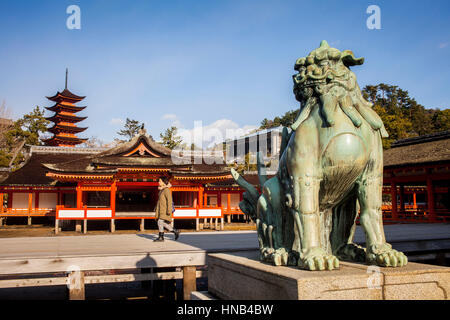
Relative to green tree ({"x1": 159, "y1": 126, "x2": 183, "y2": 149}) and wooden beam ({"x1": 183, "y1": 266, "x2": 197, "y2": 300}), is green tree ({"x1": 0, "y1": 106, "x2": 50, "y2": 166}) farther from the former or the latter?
wooden beam ({"x1": 183, "y1": 266, "x2": 197, "y2": 300})

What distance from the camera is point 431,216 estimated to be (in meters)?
13.4

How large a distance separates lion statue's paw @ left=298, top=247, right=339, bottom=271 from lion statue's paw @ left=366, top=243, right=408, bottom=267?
315 millimetres

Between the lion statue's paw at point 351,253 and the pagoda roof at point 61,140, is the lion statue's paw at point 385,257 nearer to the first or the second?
the lion statue's paw at point 351,253

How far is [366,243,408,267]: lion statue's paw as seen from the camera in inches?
98.0

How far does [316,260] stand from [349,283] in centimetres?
26

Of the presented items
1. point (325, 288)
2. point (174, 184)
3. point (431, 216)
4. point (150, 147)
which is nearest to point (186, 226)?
point (174, 184)

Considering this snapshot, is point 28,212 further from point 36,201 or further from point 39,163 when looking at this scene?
point 39,163

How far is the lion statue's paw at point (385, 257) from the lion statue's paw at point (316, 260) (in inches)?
12.4

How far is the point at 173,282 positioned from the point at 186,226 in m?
12.1

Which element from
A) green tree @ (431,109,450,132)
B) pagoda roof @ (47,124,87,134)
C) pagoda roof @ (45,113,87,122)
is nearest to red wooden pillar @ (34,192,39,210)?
pagoda roof @ (47,124,87,134)

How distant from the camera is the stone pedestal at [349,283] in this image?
2125 mm

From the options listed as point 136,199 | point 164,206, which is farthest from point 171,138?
point 164,206
